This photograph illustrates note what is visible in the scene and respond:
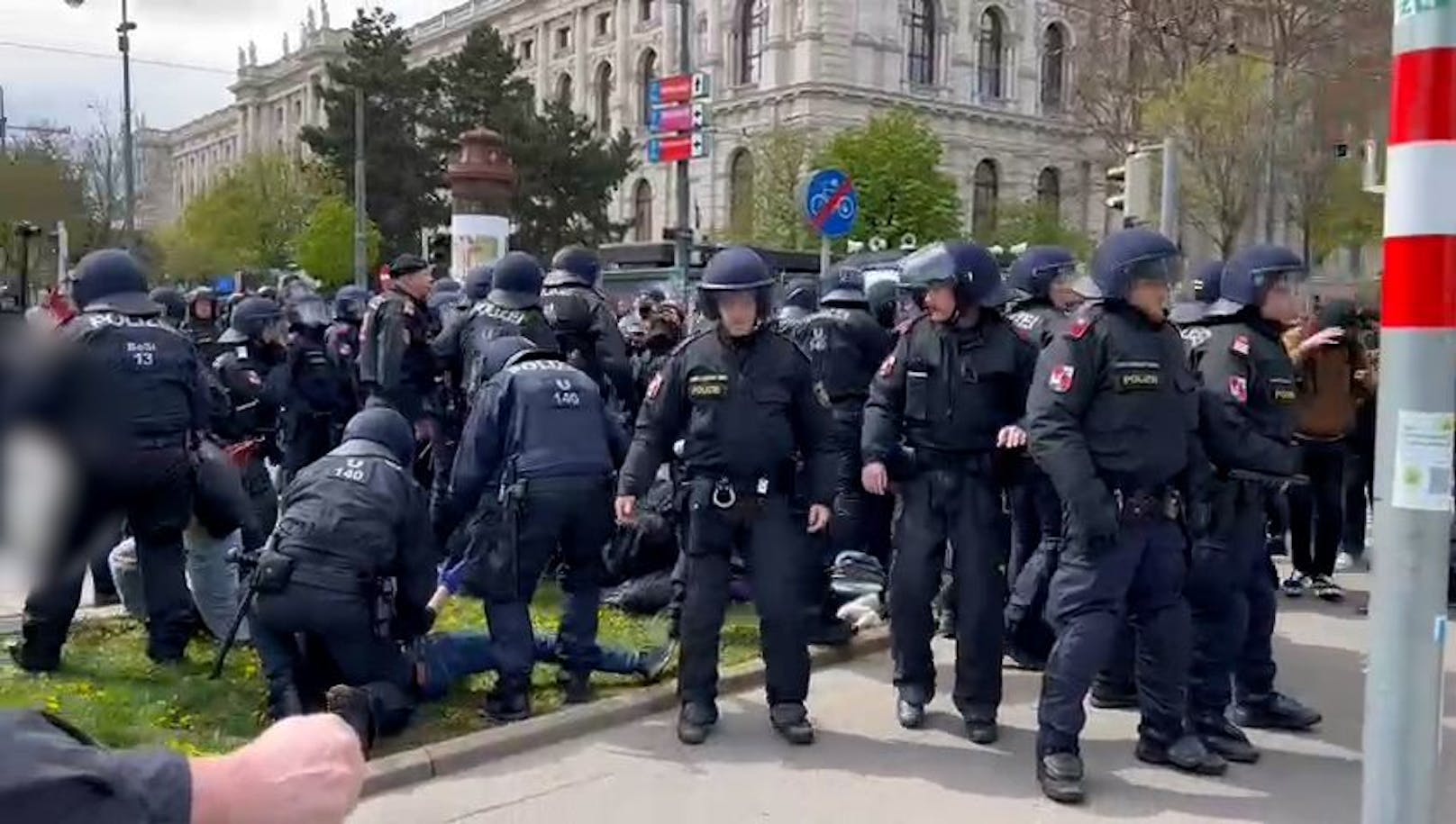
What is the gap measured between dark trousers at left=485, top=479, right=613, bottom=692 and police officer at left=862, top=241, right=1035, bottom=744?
1240 millimetres

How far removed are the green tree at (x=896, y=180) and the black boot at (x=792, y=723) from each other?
118ft

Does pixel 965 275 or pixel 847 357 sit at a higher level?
pixel 965 275

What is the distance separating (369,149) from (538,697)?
46.8 m

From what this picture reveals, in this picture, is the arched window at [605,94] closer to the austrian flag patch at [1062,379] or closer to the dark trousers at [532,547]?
the dark trousers at [532,547]

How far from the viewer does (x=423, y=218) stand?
165 feet

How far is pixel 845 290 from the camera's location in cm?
837

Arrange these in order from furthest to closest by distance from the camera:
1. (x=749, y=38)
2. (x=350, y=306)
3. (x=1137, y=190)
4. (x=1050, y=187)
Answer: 1. (x=1050, y=187)
2. (x=749, y=38)
3. (x=350, y=306)
4. (x=1137, y=190)

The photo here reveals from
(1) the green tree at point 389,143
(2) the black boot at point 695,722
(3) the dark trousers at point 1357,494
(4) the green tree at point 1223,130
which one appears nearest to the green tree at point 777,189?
(1) the green tree at point 389,143

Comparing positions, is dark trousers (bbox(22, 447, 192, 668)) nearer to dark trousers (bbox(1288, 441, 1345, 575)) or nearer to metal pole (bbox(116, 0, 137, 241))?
dark trousers (bbox(1288, 441, 1345, 575))

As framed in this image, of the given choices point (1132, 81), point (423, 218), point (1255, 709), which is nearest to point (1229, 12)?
point (1132, 81)

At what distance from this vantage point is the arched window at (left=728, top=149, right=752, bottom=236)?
49.5 metres

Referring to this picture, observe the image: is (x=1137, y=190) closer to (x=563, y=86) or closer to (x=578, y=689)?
(x=578, y=689)

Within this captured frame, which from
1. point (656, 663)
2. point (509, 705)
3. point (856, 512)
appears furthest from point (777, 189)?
point (509, 705)

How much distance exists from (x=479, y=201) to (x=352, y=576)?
1436cm
